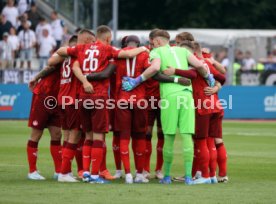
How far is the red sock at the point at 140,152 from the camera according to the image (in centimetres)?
1549

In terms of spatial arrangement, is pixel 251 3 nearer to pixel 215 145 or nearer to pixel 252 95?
pixel 252 95

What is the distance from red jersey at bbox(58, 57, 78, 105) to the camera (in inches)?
603

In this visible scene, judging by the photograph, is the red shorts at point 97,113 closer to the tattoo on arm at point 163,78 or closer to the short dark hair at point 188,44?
the tattoo on arm at point 163,78

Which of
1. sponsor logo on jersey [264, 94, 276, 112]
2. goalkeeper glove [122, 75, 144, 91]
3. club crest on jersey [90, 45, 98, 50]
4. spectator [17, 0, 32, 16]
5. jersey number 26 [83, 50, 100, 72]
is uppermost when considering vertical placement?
spectator [17, 0, 32, 16]

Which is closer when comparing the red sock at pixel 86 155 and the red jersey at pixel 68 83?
the red sock at pixel 86 155

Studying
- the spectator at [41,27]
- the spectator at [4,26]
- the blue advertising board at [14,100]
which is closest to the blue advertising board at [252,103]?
the blue advertising board at [14,100]

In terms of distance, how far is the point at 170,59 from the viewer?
49.5 ft

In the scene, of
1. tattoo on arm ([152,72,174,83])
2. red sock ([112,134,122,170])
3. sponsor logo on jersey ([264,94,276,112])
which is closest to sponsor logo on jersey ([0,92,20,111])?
sponsor logo on jersey ([264,94,276,112])

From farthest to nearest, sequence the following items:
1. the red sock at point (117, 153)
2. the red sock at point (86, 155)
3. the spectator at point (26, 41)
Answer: the spectator at point (26, 41) → the red sock at point (117, 153) → the red sock at point (86, 155)

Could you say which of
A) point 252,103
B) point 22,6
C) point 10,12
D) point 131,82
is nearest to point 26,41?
point 10,12

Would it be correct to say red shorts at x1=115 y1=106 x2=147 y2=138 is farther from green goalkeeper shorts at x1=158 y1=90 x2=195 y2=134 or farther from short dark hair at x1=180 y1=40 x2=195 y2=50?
short dark hair at x1=180 y1=40 x2=195 y2=50

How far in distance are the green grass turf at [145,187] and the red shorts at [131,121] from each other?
81cm

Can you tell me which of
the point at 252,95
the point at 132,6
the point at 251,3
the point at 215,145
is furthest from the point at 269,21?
the point at 215,145

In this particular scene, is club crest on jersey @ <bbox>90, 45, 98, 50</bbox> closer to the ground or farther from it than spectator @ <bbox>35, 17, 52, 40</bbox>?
closer to the ground
